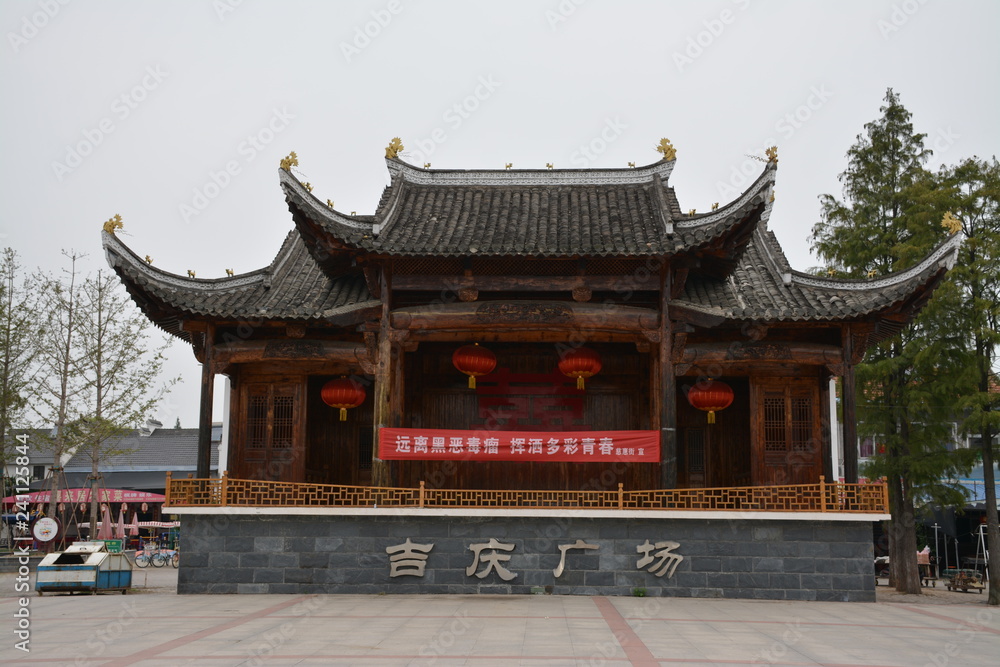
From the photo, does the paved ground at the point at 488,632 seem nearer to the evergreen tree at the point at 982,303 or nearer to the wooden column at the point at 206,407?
the wooden column at the point at 206,407

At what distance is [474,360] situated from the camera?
644 inches

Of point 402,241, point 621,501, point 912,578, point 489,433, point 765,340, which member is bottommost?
point 912,578

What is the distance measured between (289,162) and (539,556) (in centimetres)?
790

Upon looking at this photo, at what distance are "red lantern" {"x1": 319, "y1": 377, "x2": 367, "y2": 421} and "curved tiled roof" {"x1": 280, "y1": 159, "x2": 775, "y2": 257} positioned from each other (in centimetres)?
309

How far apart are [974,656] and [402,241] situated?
34.2 feet

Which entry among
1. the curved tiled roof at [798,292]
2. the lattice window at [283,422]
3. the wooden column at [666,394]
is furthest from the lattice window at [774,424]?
the lattice window at [283,422]

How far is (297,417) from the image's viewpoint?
1738 cm

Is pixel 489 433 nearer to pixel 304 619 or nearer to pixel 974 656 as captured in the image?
pixel 304 619

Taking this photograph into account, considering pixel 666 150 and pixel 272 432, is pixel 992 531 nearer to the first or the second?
pixel 666 150

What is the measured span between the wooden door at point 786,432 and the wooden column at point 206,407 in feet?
33.3

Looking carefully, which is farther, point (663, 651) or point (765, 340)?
point (765, 340)

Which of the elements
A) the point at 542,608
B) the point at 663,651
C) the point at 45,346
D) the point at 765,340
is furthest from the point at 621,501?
the point at 45,346

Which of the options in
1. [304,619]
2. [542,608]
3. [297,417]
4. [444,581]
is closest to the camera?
[304,619]

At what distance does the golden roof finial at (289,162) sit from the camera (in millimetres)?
15234
